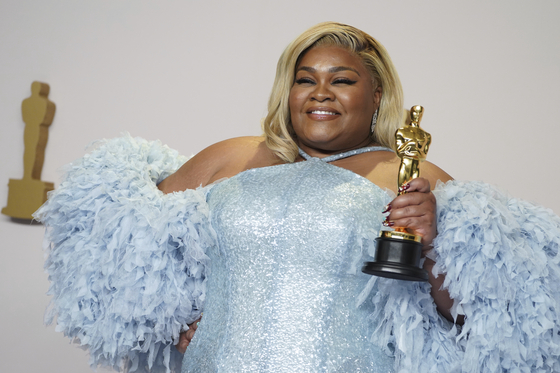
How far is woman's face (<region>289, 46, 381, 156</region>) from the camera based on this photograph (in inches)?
57.5

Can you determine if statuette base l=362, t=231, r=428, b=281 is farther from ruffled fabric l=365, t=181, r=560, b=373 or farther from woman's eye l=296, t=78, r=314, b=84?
woman's eye l=296, t=78, r=314, b=84

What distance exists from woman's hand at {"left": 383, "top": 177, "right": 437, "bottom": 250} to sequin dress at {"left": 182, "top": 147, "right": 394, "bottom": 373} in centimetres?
17

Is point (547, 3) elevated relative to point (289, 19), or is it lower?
elevated

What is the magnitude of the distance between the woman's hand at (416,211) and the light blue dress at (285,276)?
0.04 meters

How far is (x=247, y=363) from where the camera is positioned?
126cm

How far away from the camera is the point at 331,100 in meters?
1.46

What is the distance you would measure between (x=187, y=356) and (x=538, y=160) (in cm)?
163

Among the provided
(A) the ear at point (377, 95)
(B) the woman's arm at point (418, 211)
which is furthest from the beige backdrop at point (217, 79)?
(B) the woman's arm at point (418, 211)

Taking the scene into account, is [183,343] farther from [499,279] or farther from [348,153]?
[499,279]

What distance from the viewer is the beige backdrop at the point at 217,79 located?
7.75ft

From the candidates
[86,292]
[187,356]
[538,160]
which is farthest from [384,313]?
[538,160]

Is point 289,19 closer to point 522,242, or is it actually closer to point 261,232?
point 261,232

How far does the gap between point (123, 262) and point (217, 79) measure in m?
1.53

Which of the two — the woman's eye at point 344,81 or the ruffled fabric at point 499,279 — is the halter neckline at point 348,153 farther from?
the ruffled fabric at point 499,279
